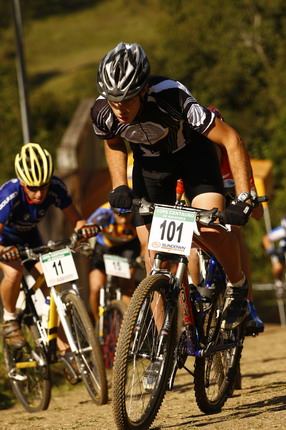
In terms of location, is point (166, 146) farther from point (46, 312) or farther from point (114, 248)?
point (114, 248)

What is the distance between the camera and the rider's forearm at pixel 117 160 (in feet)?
20.7

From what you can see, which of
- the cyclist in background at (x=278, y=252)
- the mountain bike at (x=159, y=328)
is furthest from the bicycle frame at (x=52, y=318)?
the cyclist in background at (x=278, y=252)

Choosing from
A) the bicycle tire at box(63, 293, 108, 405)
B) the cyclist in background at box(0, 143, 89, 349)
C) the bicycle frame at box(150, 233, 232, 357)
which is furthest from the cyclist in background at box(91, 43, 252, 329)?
the cyclist in background at box(0, 143, 89, 349)

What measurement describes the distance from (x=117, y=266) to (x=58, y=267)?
1.91 meters

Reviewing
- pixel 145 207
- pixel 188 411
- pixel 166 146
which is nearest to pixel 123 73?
pixel 166 146

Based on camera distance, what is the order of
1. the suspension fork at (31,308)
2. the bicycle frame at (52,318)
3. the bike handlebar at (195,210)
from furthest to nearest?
1. the suspension fork at (31,308)
2. the bicycle frame at (52,318)
3. the bike handlebar at (195,210)

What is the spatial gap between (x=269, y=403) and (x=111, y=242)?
3.94 meters

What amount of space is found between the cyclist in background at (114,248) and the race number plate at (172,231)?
4258mm

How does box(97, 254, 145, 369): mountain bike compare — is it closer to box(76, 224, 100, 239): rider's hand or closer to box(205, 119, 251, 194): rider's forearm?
box(76, 224, 100, 239): rider's hand

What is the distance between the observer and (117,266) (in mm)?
9977

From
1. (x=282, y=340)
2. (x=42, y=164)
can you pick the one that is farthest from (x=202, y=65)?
(x=42, y=164)

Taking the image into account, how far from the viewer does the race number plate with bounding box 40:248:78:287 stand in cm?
809

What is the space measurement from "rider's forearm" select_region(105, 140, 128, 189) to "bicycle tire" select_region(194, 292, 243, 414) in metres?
1.00

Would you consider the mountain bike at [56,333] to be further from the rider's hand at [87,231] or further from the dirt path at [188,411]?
the dirt path at [188,411]
